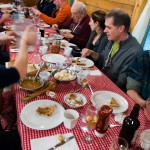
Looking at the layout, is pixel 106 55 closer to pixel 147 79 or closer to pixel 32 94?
pixel 147 79

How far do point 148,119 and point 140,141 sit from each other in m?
0.26

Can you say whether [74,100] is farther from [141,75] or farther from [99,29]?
[99,29]

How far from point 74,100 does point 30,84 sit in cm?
36

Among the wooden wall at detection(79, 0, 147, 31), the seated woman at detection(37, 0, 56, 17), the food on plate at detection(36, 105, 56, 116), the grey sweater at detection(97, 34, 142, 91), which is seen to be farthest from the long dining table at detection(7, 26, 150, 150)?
the seated woman at detection(37, 0, 56, 17)

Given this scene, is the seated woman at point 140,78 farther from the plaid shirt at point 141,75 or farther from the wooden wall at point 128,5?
the wooden wall at point 128,5

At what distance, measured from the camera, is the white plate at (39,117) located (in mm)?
1044

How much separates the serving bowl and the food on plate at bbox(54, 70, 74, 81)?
0.54ft

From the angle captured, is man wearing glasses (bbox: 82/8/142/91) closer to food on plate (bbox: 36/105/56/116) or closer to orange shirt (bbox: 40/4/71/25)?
food on plate (bbox: 36/105/56/116)

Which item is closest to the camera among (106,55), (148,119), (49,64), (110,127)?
(110,127)

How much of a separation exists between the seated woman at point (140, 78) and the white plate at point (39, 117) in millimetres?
698


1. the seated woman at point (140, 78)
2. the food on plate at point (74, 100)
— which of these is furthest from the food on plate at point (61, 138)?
the seated woman at point (140, 78)

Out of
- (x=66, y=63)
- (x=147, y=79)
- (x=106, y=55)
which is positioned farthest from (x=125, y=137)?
(x=106, y=55)

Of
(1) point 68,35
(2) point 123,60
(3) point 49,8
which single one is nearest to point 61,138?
(2) point 123,60

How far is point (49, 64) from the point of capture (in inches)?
72.4
